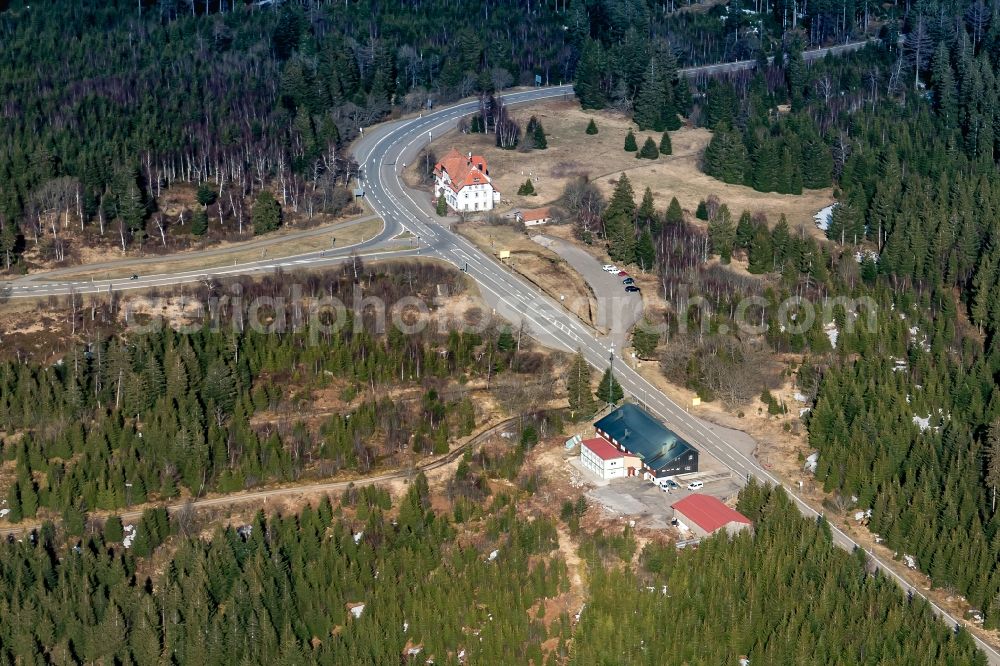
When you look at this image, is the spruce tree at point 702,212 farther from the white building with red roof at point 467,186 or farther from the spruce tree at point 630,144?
the spruce tree at point 630,144

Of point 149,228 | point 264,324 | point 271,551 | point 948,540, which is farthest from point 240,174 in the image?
point 948,540

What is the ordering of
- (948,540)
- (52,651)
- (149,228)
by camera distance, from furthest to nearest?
(149,228) < (948,540) < (52,651)

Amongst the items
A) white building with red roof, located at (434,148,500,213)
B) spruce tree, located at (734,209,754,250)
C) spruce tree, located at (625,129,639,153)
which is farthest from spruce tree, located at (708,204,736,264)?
spruce tree, located at (625,129,639,153)

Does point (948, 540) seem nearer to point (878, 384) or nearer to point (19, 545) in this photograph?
point (878, 384)

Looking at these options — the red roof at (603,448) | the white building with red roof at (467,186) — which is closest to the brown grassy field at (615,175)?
the white building with red roof at (467,186)

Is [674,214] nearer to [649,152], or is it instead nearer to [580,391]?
[649,152]

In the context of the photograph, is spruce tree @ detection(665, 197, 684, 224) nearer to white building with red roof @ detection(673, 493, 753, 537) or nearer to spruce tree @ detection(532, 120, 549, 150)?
spruce tree @ detection(532, 120, 549, 150)
